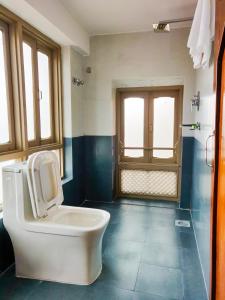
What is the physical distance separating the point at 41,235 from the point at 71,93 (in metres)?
1.84

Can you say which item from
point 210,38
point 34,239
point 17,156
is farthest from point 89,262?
point 210,38

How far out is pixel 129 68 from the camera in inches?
123

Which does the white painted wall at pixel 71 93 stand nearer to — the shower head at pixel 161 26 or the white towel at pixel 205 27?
the shower head at pixel 161 26

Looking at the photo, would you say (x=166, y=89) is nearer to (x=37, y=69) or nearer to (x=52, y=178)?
(x=37, y=69)

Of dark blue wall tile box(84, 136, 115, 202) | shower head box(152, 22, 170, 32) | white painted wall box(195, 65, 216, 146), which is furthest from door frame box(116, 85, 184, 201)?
white painted wall box(195, 65, 216, 146)

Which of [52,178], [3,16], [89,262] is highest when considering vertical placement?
[3,16]

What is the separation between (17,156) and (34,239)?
2.57ft

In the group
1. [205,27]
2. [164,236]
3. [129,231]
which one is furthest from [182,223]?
[205,27]

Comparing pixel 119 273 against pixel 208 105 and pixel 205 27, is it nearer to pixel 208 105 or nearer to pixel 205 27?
pixel 208 105

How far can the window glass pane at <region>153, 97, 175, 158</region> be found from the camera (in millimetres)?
3357

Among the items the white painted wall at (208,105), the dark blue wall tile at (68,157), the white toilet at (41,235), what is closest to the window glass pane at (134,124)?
the dark blue wall tile at (68,157)

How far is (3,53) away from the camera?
2.01m

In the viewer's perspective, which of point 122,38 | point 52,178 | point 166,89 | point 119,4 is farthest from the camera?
point 166,89

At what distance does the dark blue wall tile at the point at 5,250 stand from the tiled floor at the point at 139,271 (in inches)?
2.7
